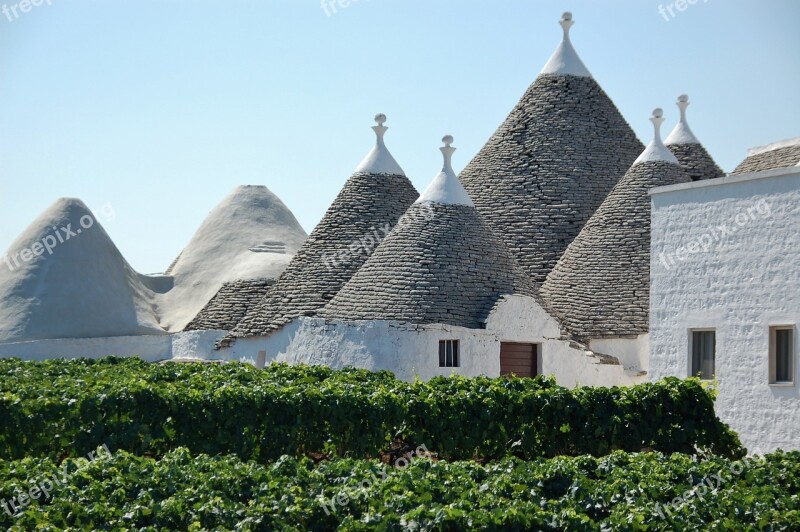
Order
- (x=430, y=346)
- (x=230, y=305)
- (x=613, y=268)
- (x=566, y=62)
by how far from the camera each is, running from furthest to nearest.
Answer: (x=230, y=305), (x=566, y=62), (x=613, y=268), (x=430, y=346)

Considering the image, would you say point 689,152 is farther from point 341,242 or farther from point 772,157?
point 341,242

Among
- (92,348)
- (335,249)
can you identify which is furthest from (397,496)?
(92,348)

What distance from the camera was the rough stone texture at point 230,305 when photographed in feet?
102

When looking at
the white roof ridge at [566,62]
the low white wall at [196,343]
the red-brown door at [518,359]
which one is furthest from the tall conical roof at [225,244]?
the red-brown door at [518,359]

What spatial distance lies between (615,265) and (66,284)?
16.9 meters

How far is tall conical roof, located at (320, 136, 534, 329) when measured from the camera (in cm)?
2266

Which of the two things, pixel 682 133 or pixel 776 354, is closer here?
pixel 776 354

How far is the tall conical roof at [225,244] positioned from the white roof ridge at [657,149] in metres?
13.5

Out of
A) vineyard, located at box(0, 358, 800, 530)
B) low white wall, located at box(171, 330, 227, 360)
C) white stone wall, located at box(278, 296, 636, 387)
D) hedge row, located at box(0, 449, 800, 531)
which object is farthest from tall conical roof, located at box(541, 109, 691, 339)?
hedge row, located at box(0, 449, 800, 531)

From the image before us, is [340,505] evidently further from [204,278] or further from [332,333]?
[204,278]

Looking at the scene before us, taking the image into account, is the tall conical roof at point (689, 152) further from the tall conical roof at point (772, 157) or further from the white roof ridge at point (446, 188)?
the white roof ridge at point (446, 188)

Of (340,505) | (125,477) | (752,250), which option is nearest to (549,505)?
(340,505)

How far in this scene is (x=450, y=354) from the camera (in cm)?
2245

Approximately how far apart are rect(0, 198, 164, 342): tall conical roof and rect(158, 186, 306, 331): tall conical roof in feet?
6.78
